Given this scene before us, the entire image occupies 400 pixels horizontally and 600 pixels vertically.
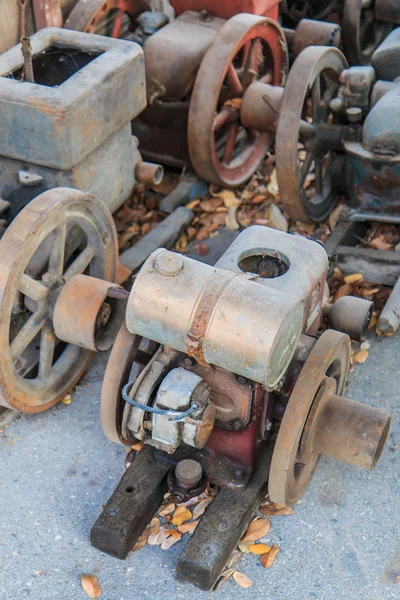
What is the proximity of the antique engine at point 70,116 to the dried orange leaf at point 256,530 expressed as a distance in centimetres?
146

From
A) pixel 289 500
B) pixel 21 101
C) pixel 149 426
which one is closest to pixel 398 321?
pixel 289 500

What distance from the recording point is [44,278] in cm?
288

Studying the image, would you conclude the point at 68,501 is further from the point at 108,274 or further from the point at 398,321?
the point at 398,321

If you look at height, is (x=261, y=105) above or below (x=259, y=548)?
above

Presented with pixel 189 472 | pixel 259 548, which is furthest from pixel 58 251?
pixel 259 548

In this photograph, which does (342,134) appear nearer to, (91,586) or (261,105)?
(261,105)

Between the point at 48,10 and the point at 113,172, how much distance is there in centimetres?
90

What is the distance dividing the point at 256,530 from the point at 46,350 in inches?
40.0

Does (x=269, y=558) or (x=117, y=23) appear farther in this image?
(x=117, y=23)

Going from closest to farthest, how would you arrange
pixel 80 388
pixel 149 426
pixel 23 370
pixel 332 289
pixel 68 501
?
pixel 149 426
pixel 68 501
pixel 23 370
pixel 80 388
pixel 332 289

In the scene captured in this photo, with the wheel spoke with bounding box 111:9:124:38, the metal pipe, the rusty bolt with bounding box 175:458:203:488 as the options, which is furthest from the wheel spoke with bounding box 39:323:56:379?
the wheel spoke with bounding box 111:9:124:38

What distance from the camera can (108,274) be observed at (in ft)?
10.6

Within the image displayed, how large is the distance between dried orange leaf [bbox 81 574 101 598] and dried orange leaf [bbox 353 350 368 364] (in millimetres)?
1410

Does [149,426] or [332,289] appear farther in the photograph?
[332,289]
